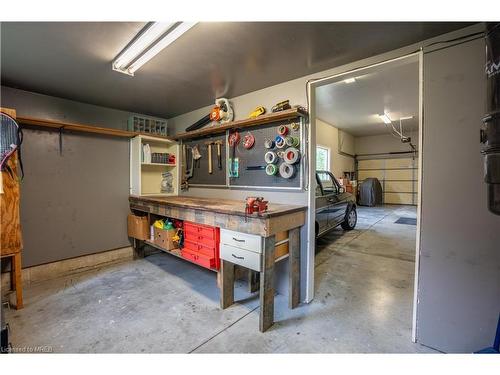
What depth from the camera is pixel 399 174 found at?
9.06m

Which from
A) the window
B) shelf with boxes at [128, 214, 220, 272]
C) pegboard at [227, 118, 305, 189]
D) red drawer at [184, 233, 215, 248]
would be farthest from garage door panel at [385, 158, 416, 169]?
red drawer at [184, 233, 215, 248]

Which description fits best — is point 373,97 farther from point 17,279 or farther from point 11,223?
point 17,279

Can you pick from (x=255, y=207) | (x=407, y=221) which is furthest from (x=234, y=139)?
(x=407, y=221)

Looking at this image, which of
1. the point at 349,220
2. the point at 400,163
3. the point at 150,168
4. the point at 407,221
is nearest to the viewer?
the point at 150,168

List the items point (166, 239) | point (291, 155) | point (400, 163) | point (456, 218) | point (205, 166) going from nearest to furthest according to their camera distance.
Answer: point (456, 218) → point (291, 155) → point (166, 239) → point (205, 166) → point (400, 163)

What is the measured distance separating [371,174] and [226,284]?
920cm

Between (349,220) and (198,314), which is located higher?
(349,220)

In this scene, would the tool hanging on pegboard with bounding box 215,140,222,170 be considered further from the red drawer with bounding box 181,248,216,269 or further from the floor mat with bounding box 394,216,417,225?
the floor mat with bounding box 394,216,417,225

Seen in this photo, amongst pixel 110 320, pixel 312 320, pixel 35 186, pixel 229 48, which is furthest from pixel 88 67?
pixel 312 320

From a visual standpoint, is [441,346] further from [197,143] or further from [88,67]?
[88,67]

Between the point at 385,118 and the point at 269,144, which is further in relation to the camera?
the point at 385,118

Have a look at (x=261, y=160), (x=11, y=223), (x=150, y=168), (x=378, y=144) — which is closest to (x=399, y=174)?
(x=378, y=144)

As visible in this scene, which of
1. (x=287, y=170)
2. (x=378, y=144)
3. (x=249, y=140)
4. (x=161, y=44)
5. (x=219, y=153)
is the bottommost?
(x=287, y=170)

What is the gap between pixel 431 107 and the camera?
63.4 inches
